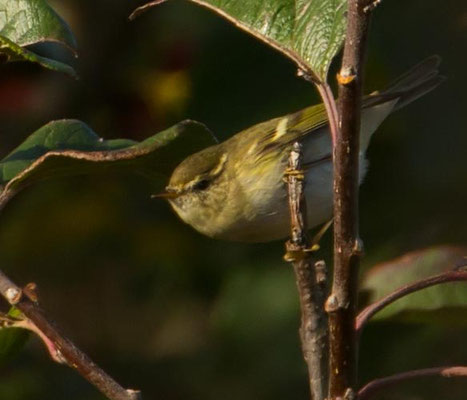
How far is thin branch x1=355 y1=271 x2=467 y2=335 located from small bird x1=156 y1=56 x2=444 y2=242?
153cm

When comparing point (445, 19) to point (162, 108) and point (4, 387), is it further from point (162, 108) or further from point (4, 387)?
point (4, 387)

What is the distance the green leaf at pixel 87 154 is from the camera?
1.52 metres

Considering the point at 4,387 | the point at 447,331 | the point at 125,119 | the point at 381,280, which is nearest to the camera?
the point at 381,280

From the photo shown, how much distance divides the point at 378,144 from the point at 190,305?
0.77 metres

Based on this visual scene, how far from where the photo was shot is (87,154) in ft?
4.87

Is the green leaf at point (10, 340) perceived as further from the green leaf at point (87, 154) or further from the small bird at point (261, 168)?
the small bird at point (261, 168)

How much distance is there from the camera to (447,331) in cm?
270

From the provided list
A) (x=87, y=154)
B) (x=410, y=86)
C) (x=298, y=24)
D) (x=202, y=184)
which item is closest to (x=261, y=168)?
(x=202, y=184)

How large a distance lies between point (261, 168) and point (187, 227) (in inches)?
14.8

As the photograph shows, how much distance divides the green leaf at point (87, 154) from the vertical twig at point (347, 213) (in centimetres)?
52

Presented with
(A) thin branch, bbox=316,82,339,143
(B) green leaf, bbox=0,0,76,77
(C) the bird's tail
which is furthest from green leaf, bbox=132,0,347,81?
(C) the bird's tail

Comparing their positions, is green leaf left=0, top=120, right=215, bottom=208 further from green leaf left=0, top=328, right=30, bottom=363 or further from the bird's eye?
the bird's eye

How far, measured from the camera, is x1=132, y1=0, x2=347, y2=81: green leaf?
1262 millimetres

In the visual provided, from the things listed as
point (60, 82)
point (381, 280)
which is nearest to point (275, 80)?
point (60, 82)
